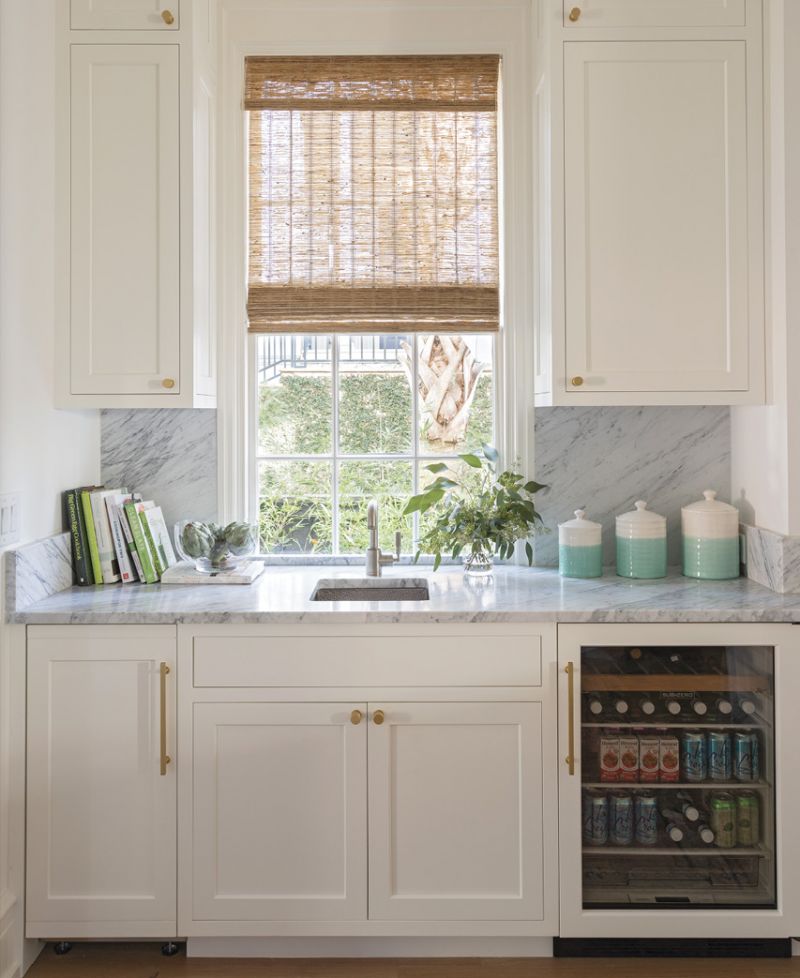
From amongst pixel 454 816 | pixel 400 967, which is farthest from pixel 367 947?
pixel 454 816

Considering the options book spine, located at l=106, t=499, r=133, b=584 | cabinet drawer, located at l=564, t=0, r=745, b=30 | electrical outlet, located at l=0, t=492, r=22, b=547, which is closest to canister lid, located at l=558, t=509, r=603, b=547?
book spine, located at l=106, t=499, r=133, b=584

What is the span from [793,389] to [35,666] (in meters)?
2.09

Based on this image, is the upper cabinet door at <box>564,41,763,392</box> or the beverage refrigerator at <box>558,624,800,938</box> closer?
the beverage refrigerator at <box>558,624,800,938</box>

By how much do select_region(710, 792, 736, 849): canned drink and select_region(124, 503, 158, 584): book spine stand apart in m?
1.64

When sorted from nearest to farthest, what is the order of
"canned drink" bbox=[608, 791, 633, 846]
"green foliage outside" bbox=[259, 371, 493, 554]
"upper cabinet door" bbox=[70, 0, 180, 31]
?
"canned drink" bbox=[608, 791, 633, 846], "upper cabinet door" bbox=[70, 0, 180, 31], "green foliage outside" bbox=[259, 371, 493, 554]

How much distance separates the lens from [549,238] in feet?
8.11

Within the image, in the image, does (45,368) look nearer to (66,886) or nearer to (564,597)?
(66,886)

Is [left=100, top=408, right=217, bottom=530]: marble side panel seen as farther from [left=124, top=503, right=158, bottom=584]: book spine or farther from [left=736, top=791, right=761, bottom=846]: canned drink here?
[left=736, top=791, right=761, bottom=846]: canned drink

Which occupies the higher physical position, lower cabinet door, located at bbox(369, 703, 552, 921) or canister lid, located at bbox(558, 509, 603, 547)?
canister lid, located at bbox(558, 509, 603, 547)

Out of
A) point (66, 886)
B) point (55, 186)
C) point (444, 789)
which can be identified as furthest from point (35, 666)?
point (55, 186)

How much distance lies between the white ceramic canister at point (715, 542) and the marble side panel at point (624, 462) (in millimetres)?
232

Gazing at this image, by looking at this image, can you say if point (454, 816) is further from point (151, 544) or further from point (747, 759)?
point (151, 544)

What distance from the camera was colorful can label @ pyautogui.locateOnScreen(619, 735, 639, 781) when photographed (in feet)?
7.33

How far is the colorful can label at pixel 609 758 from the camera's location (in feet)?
7.31
